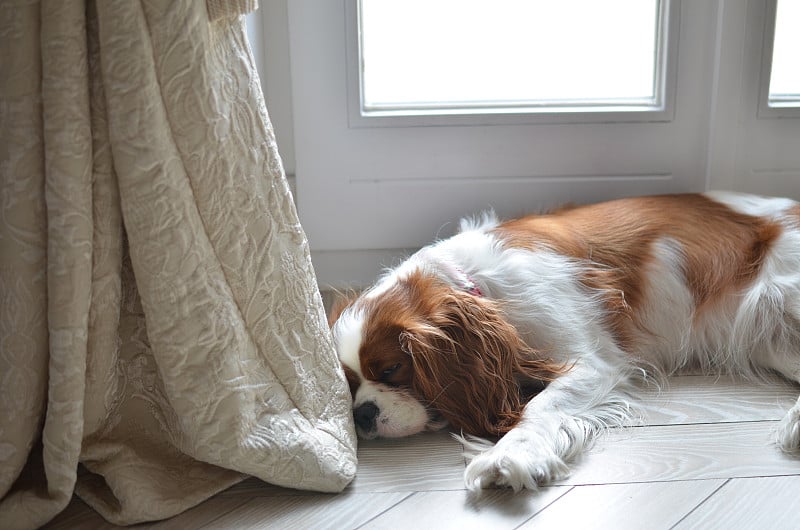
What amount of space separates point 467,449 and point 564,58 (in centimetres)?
101

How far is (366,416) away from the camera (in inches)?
55.9

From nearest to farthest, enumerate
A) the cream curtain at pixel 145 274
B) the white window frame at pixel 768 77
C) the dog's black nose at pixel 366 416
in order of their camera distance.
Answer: the cream curtain at pixel 145 274
the dog's black nose at pixel 366 416
the white window frame at pixel 768 77

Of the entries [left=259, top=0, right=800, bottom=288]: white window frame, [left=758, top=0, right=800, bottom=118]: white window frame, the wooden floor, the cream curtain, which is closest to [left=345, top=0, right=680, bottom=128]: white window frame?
[left=259, top=0, right=800, bottom=288]: white window frame

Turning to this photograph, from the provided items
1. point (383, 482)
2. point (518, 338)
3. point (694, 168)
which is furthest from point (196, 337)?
point (694, 168)

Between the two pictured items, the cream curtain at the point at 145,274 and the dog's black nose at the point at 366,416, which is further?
the dog's black nose at the point at 366,416

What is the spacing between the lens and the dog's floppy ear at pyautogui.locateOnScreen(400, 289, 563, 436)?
1.44m

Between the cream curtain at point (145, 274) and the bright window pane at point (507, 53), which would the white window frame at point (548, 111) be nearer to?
the bright window pane at point (507, 53)

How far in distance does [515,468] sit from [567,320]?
0.43m

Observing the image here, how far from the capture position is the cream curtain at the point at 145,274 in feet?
3.40

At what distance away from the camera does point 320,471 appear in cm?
124

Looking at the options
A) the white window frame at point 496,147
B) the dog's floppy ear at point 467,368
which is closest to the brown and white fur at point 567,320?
the dog's floppy ear at point 467,368

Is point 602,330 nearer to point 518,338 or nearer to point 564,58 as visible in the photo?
point 518,338

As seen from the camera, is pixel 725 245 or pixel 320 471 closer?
pixel 320 471

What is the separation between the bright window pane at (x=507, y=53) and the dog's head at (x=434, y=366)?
0.63 metres
